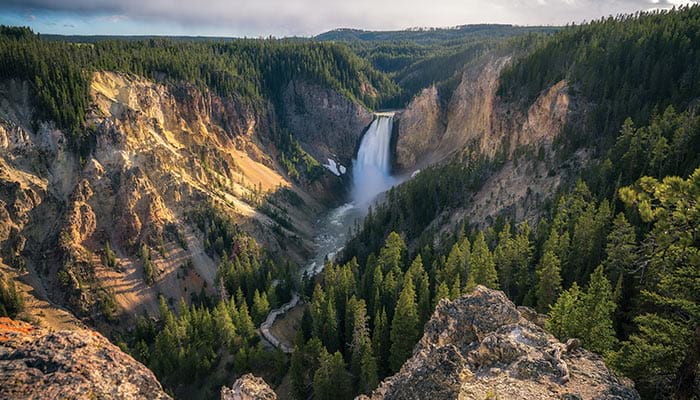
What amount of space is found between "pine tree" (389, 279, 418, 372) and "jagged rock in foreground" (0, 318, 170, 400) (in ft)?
74.1

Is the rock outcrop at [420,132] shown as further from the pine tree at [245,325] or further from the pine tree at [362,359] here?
the pine tree at [362,359]

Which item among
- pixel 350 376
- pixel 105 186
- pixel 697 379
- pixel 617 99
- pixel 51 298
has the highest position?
pixel 617 99

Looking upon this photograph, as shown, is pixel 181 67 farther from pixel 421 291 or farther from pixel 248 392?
pixel 248 392

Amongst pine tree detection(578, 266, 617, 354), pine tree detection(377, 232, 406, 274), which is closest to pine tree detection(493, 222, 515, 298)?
pine tree detection(377, 232, 406, 274)

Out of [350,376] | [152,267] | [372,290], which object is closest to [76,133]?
[152,267]

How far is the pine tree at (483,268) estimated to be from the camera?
1563 inches

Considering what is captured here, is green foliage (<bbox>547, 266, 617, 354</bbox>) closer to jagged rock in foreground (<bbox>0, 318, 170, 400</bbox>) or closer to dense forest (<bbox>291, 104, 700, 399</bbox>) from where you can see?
dense forest (<bbox>291, 104, 700, 399</bbox>)

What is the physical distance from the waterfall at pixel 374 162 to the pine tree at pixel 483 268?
8199 cm

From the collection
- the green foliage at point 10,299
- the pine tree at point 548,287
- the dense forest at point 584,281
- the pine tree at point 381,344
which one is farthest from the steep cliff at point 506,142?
the green foliage at point 10,299

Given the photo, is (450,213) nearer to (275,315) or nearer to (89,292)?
(275,315)

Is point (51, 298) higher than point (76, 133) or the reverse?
Result: the reverse

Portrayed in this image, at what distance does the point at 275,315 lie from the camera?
5928 centimetres

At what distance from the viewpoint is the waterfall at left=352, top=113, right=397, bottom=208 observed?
128m

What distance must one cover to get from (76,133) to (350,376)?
63.7 meters
